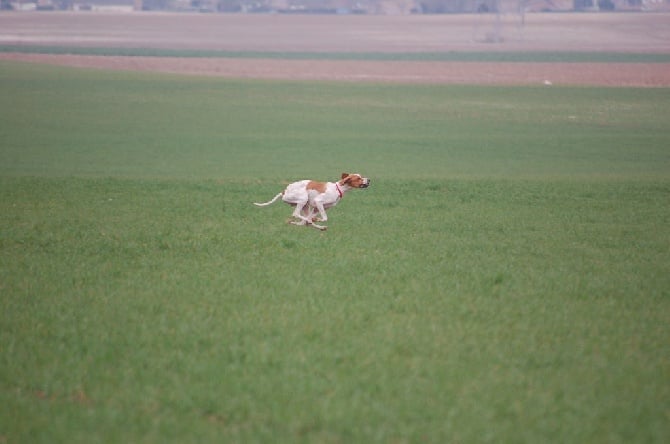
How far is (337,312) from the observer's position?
9680 millimetres

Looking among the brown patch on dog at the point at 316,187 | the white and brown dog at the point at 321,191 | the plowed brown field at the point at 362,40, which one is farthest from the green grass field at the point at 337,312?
the plowed brown field at the point at 362,40

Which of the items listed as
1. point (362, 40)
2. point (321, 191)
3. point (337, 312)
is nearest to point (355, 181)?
point (321, 191)

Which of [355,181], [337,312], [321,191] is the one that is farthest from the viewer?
[321,191]

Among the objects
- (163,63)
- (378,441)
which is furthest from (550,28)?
(378,441)

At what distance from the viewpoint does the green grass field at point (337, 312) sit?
6840mm

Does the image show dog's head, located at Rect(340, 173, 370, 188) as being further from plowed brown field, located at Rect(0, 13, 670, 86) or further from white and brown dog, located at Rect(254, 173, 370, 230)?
plowed brown field, located at Rect(0, 13, 670, 86)

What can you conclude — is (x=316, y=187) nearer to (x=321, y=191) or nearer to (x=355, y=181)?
(x=321, y=191)

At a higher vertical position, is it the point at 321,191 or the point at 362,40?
the point at 321,191

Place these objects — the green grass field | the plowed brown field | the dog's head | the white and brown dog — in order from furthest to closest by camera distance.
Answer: the plowed brown field, the white and brown dog, the dog's head, the green grass field

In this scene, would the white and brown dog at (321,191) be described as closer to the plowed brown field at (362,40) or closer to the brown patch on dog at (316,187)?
the brown patch on dog at (316,187)

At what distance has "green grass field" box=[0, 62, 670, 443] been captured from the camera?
6.84 metres

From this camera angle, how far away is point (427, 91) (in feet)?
188

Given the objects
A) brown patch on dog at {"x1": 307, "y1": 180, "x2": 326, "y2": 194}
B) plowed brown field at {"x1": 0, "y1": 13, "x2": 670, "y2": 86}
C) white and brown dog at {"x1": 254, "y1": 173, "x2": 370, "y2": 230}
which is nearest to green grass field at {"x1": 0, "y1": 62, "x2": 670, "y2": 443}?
white and brown dog at {"x1": 254, "y1": 173, "x2": 370, "y2": 230}

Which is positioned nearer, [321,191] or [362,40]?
[321,191]
